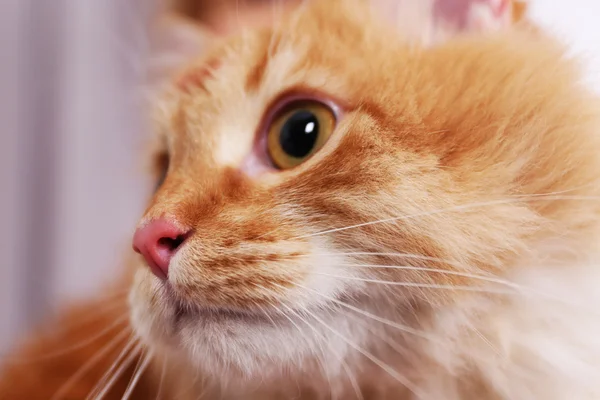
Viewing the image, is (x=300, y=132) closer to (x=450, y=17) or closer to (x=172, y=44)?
(x=450, y=17)

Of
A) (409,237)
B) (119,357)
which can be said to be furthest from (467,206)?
(119,357)

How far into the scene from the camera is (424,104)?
1.31 ft

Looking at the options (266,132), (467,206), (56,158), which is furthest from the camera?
(56,158)

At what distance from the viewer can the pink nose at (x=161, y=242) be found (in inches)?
16.0

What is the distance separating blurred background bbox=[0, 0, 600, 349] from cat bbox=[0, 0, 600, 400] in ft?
2.20

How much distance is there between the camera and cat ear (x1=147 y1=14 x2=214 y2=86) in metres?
0.68

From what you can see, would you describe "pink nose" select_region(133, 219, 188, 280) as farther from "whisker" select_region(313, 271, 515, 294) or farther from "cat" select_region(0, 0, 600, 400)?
"whisker" select_region(313, 271, 515, 294)

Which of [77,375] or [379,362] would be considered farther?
[77,375]

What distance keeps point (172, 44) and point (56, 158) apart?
0.73 m

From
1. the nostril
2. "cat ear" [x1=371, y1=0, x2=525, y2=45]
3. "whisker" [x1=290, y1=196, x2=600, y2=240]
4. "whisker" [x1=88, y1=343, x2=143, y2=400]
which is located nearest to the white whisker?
"whisker" [x1=88, y1=343, x2=143, y2=400]

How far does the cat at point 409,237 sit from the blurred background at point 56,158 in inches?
26.5

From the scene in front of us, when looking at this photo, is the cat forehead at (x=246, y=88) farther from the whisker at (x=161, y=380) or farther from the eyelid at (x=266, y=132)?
the whisker at (x=161, y=380)

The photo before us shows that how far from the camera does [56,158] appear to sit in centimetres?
131

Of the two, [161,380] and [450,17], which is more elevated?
[450,17]
